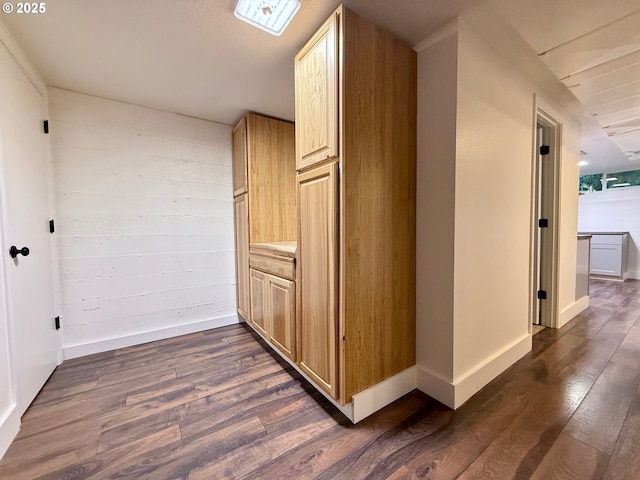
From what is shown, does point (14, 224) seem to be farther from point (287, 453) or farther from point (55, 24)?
point (287, 453)

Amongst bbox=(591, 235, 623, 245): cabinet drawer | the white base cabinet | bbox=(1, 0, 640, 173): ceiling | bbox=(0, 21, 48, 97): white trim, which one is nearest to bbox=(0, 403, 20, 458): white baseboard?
bbox=(0, 21, 48, 97): white trim

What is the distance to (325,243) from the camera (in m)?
1.50

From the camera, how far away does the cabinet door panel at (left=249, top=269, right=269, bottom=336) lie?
7.52 feet

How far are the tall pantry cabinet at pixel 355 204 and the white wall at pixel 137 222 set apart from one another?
1.56 meters

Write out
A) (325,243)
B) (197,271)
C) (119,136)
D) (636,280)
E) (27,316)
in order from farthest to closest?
(636,280)
(197,271)
(119,136)
(27,316)
(325,243)

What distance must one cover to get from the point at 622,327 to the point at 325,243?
3402 mm

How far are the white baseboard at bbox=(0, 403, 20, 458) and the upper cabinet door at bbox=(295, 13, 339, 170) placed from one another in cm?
203

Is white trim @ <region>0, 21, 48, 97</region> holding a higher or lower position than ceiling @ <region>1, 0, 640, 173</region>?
lower

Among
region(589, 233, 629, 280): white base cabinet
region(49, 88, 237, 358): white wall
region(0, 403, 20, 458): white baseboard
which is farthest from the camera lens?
region(589, 233, 629, 280): white base cabinet

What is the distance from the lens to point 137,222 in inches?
98.0

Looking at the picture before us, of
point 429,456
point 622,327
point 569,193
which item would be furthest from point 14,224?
point 622,327

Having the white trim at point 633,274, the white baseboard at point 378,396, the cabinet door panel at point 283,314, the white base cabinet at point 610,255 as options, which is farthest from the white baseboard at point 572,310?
the white trim at point 633,274

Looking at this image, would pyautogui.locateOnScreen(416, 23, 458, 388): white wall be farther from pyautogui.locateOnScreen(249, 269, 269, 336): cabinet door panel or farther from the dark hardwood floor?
pyautogui.locateOnScreen(249, 269, 269, 336): cabinet door panel

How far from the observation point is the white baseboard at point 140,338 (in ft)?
7.34
